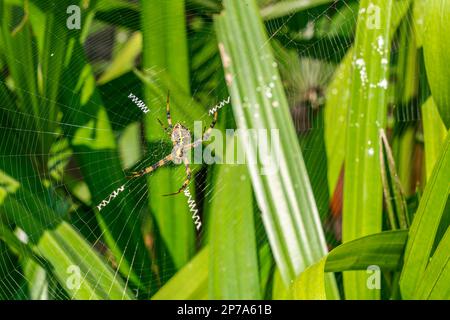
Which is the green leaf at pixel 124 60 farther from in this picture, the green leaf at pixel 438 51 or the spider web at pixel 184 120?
the green leaf at pixel 438 51

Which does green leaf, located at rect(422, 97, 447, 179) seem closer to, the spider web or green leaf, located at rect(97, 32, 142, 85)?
the spider web

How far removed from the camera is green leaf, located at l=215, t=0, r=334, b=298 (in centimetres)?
150

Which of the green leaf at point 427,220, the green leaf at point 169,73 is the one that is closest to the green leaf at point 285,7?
the green leaf at point 169,73

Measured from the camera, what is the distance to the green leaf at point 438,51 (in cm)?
144

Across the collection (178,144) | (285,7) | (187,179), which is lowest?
(187,179)

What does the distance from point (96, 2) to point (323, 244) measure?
0.92 meters

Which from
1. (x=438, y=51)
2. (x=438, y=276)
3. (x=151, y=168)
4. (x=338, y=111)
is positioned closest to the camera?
(x=438, y=276)

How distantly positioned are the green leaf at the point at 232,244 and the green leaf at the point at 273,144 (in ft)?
0.16

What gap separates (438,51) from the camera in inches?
57.1

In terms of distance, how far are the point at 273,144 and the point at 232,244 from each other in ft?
0.94

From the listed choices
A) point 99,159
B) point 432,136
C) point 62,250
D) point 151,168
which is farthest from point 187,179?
point 432,136

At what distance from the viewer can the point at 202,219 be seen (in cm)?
166

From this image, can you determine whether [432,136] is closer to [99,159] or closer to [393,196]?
[393,196]

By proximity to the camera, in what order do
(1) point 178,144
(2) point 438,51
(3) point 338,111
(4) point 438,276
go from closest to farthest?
(4) point 438,276
(2) point 438,51
(3) point 338,111
(1) point 178,144
